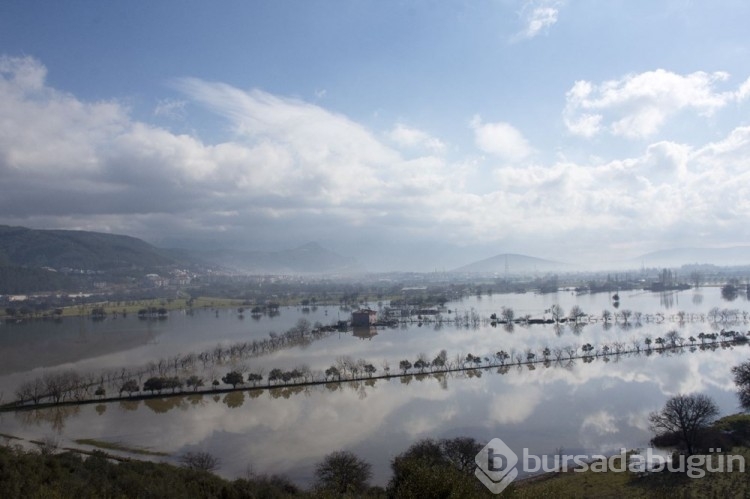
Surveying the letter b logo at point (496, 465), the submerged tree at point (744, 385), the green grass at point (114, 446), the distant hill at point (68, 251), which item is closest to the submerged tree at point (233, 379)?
the green grass at point (114, 446)

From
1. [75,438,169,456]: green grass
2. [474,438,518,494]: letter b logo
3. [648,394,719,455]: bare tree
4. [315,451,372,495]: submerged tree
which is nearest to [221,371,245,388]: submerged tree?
[75,438,169,456]: green grass

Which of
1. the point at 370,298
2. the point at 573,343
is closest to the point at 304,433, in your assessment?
the point at 573,343

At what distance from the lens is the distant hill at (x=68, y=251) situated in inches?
3720

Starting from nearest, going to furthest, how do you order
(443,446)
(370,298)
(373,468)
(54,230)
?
(443,446) → (373,468) → (370,298) → (54,230)

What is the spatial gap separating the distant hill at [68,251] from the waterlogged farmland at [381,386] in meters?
72.6

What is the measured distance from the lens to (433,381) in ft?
55.8

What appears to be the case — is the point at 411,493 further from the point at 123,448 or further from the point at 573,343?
the point at 573,343

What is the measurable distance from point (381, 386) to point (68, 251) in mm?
101969

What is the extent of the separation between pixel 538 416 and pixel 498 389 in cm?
291

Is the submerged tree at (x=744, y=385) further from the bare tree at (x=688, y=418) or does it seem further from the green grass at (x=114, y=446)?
the green grass at (x=114, y=446)

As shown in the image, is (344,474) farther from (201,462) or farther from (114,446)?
(114,446)

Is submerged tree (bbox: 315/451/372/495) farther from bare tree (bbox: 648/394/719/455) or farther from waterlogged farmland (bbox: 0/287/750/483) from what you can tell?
bare tree (bbox: 648/394/719/455)

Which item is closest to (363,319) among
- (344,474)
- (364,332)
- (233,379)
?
(364,332)

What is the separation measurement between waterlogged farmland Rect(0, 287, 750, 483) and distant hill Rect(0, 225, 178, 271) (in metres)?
72.6
